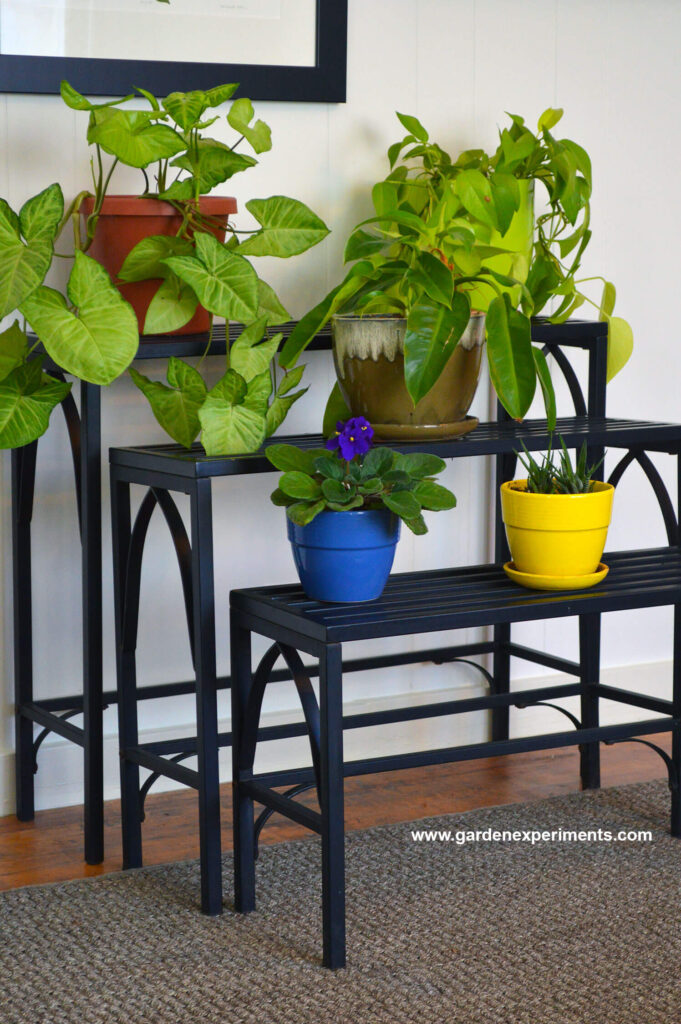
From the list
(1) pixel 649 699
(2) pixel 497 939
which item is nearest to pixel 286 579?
(1) pixel 649 699

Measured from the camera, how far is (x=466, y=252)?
7.36ft

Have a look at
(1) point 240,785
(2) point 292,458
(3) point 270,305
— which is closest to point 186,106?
A: (3) point 270,305

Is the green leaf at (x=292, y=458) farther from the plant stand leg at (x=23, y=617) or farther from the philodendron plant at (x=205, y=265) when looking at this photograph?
the plant stand leg at (x=23, y=617)

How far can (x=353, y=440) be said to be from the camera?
6.14ft

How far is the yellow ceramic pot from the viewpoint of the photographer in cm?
198

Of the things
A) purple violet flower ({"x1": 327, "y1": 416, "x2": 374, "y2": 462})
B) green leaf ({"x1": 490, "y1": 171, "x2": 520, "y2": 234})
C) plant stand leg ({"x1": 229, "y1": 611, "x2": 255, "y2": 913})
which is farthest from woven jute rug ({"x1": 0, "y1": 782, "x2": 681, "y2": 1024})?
green leaf ({"x1": 490, "y1": 171, "x2": 520, "y2": 234})

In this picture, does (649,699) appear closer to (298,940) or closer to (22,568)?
(298,940)

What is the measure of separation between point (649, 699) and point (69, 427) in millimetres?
1184

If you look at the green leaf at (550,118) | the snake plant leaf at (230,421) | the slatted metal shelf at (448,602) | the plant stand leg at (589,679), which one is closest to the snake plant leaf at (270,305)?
the snake plant leaf at (230,421)

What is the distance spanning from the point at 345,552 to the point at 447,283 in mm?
427

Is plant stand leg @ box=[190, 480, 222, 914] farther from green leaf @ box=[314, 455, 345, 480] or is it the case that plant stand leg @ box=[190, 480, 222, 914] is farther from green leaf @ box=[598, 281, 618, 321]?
green leaf @ box=[598, 281, 618, 321]

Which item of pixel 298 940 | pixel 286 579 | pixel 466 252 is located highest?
pixel 466 252

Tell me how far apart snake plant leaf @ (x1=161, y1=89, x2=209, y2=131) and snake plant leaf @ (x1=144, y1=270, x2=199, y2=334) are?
241mm

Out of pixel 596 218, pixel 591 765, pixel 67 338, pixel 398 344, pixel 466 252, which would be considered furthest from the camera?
pixel 596 218
